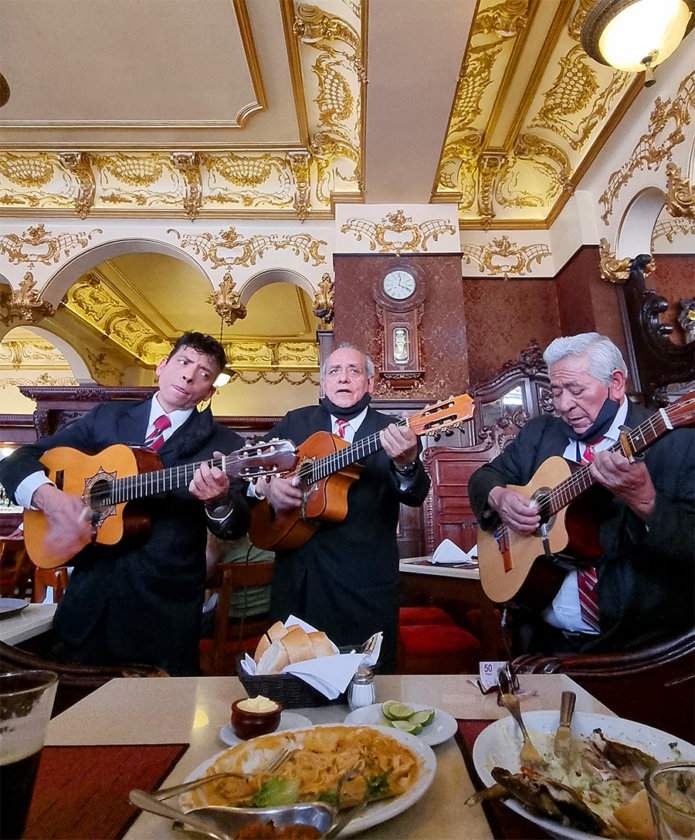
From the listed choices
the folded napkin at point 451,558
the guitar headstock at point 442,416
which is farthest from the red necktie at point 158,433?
the folded napkin at point 451,558

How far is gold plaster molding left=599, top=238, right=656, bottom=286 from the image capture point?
4.55 metres

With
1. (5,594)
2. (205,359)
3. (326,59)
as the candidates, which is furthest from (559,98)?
(5,594)

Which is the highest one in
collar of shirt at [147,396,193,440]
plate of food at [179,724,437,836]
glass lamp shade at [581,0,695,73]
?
glass lamp shade at [581,0,695,73]

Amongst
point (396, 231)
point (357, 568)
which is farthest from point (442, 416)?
point (396, 231)

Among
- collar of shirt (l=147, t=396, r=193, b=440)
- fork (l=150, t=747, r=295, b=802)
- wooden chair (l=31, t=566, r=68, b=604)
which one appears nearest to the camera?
fork (l=150, t=747, r=295, b=802)

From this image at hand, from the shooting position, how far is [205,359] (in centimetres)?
203

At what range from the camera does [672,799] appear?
17.3 inches

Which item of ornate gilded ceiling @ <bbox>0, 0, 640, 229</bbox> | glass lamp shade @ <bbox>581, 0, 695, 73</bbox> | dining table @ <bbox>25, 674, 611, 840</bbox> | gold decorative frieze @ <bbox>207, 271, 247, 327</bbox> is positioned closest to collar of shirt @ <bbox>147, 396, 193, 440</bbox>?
dining table @ <bbox>25, 674, 611, 840</bbox>

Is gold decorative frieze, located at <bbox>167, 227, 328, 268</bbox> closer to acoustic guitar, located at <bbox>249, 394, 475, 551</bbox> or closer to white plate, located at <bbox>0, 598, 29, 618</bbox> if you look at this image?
acoustic guitar, located at <bbox>249, 394, 475, 551</bbox>

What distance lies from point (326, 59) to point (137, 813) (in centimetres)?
529

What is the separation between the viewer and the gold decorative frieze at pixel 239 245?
5676mm

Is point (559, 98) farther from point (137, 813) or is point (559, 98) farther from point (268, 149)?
point (137, 813)

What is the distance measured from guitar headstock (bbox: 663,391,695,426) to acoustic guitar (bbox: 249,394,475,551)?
0.61 m

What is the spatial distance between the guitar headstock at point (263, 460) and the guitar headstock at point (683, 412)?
1.25 meters
